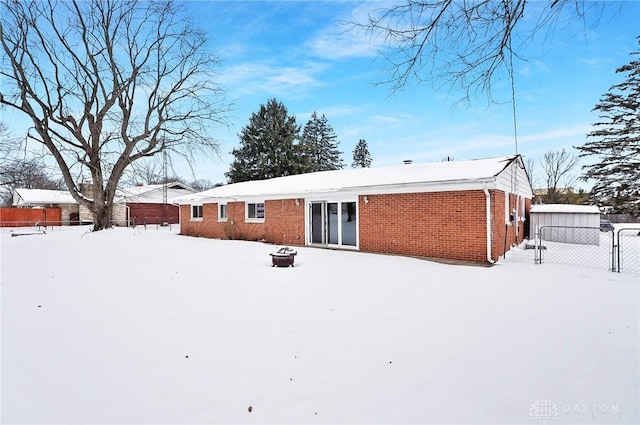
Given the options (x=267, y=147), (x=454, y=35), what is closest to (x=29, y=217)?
(x=267, y=147)

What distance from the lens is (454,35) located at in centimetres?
339

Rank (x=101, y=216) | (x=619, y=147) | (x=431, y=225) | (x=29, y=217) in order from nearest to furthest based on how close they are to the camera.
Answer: (x=431, y=225) < (x=101, y=216) < (x=619, y=147) < (x=29, y=217)

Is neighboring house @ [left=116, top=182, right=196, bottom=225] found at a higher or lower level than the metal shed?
higher

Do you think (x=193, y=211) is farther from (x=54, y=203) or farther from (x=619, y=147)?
(x=619, y=147)

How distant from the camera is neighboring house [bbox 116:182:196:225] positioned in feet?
104

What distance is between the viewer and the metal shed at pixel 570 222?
45.4 ft

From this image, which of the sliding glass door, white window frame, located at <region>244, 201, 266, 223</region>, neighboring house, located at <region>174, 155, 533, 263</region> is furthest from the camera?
white window frame, located at <region>244, 201, 266, 223</region>

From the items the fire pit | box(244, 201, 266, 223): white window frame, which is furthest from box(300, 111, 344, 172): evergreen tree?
the fire pit

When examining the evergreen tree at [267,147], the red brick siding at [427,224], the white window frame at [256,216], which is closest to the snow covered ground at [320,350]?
the red brick siding at [427,224]

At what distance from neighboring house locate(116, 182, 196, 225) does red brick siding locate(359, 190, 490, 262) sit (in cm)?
2495

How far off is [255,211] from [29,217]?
Answer: 27.5 m

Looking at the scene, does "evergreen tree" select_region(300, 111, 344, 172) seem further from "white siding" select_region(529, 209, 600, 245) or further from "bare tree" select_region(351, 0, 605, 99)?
"bare tree" select_region(351, 0, 605, 99)

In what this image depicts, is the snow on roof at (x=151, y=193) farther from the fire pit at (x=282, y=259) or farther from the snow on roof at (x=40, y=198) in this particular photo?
the fire pit at (x=282, y=259)

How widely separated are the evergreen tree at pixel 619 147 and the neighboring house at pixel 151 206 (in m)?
35.3
